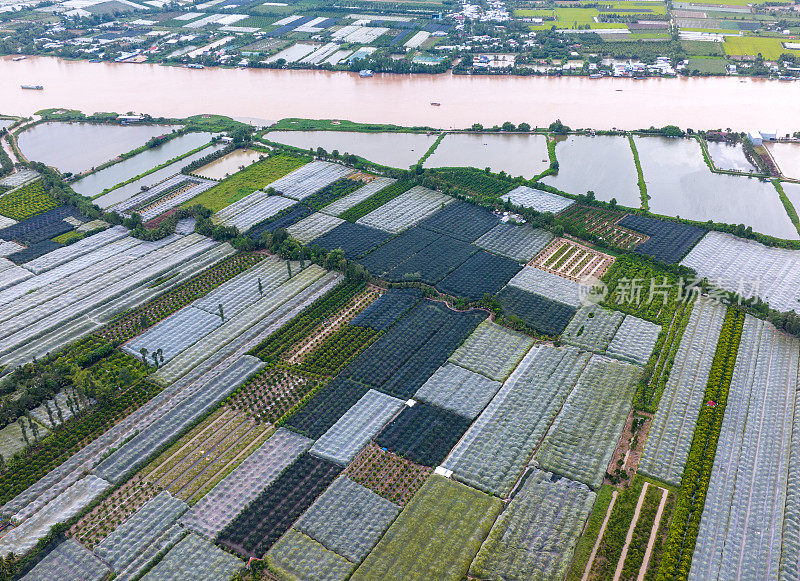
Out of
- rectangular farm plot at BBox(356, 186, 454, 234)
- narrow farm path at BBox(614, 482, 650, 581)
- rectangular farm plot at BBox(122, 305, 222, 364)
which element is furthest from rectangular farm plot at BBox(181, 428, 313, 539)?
rectangular farm plot at BBox(356, 186, 454, 234)

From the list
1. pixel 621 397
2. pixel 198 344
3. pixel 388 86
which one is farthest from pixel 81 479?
pixel 388 86

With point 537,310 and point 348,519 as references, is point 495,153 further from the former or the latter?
point 348,519

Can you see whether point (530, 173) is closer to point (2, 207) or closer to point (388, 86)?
point (388, 86)

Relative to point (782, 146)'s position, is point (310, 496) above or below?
below

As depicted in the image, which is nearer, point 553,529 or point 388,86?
point 553,529

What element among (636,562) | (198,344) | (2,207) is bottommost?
(636,562)

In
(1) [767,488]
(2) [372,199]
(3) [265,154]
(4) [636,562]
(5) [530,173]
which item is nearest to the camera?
(4) [636,562]

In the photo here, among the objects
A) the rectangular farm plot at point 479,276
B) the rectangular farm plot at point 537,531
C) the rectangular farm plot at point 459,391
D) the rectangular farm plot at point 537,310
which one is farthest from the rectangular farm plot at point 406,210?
the rectangular farm plot at point 537,531

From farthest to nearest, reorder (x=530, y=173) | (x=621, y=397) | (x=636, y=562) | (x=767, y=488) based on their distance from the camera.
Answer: (x=530, y=173) < (x=621, y=397) < (x=767, y=488) < (x=636, y=562)
